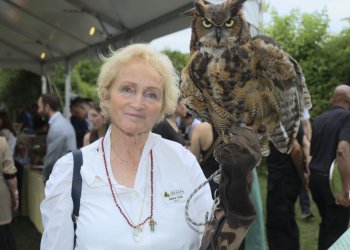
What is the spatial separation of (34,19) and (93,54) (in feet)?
3.79

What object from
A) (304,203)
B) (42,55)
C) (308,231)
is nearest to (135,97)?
(308,231)

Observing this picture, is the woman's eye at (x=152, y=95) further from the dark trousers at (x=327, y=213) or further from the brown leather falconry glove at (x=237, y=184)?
the dark trousers at (x=327, y=213)

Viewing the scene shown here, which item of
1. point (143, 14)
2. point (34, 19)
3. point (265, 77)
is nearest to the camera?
point (265, 77)

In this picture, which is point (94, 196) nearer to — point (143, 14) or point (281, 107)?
point (281, 107)

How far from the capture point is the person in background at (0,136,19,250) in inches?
141

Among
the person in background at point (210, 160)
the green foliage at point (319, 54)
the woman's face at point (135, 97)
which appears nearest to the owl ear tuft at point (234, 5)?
the woman's face at point (135, 97)

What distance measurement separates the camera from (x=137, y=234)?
1.30 meters

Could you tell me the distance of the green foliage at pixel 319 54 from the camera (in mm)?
8508

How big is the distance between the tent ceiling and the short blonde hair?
2.84 m

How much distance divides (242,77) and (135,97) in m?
0.80

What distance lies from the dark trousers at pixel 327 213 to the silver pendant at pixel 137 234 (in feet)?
9.63

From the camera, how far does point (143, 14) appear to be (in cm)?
506

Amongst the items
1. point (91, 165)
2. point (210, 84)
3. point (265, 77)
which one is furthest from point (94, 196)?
point (265, 77)

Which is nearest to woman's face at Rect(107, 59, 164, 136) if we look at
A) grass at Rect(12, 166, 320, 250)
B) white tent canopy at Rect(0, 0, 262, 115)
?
white tent canopy at Rect(0, 0, 262, 115)
